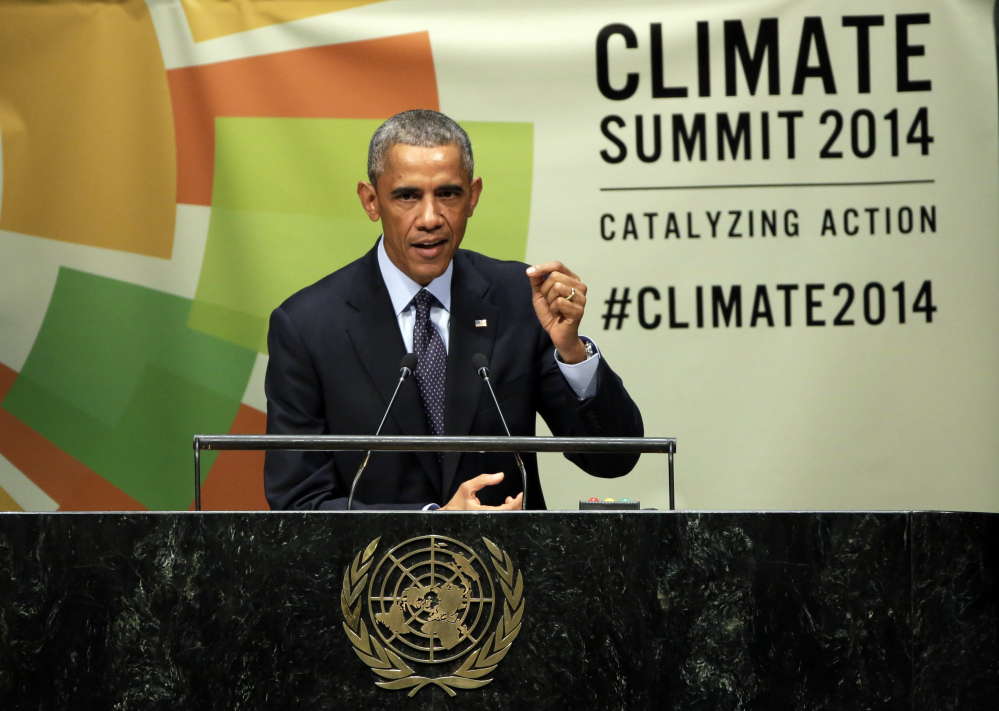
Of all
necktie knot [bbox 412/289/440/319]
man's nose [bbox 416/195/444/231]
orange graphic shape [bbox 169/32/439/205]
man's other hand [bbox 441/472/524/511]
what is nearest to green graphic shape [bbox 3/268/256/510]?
orange graphic shape [bbox 169/32/439/205]

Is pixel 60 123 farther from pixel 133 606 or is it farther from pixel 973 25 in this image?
pixel 973 25

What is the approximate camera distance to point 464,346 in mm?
2277

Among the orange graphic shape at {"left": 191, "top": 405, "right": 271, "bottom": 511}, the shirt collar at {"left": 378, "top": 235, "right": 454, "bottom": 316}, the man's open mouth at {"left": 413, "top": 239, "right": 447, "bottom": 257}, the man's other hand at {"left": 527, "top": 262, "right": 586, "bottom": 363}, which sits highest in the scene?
the man's open mouth at {"left": 413, "top": 239, "right": 447, "bottom": 257}

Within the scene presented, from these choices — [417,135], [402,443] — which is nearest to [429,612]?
[402,443]

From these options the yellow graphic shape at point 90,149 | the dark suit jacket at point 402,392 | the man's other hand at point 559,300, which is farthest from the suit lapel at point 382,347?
the yellow graphic shape at point 90,149

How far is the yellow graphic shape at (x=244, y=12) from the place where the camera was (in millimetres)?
3057

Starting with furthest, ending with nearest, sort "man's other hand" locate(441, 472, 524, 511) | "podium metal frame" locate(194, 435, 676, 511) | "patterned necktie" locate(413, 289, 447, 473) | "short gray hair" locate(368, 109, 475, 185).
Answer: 1. "short gray hair" locate(368, 109, 475, 185)
2. "patterned necktie" locate(413, 289, 447, 473)
3. "man's other hand" locate(441, 472, 524, 511)
4. "podium metal frame" locate(194, 435, 676, 511)

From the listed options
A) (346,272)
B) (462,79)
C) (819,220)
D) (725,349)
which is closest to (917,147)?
(819,220)

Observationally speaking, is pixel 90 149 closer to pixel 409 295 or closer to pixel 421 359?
pixel 409 295

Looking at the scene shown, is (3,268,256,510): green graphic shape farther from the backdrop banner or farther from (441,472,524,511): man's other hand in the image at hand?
(441,472,524,511): man's other hand

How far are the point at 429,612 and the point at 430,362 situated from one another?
0.95 m

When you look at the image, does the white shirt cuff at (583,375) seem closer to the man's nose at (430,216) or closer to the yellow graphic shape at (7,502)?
the man's nose at (430,216)

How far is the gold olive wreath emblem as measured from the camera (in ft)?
4.54

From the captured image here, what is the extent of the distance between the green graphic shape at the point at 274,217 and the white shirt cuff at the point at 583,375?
38.9 inches
